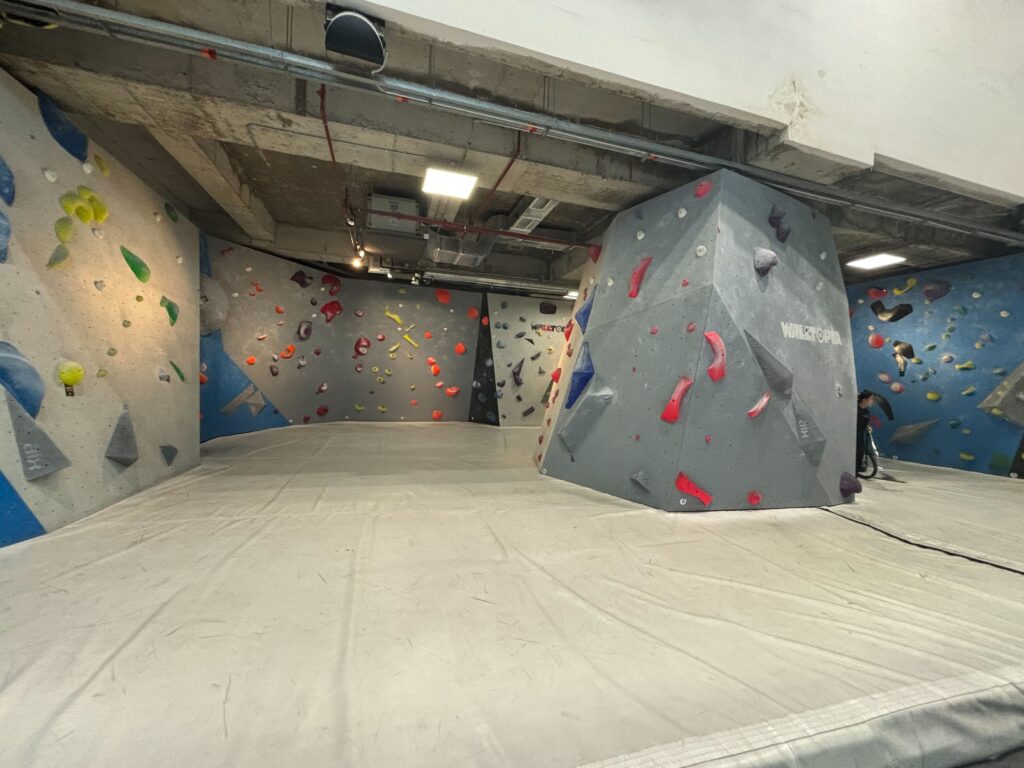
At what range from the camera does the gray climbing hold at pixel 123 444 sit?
2111mm

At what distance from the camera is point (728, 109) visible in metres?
2.00

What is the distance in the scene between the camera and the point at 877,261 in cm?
422

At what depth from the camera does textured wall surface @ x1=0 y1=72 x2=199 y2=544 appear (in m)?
1.64

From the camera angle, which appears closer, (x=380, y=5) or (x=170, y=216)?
(x=380, y=5)

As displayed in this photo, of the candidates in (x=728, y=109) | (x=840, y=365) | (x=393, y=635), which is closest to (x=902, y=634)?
(x=393, y=635)

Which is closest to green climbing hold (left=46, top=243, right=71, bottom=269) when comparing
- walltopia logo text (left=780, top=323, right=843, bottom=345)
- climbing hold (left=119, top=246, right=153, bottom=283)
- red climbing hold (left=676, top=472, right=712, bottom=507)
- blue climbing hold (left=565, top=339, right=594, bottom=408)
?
climbing hold (left=119, top=246, right=153, bottom=283)

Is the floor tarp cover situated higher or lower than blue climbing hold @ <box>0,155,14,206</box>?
lower

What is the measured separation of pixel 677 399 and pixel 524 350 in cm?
448

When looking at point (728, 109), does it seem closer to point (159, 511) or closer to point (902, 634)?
point (902, 634)

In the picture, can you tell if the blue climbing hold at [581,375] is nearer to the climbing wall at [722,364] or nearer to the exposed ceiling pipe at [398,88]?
the climbing wall at [722,364]

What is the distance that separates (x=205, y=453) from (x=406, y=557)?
305cm

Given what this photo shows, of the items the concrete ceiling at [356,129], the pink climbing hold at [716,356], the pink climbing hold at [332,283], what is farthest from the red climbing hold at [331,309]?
the pink climbing hold at [716,356]

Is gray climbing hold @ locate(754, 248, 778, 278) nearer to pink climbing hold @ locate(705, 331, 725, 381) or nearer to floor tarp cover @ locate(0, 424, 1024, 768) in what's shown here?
pink climbing hold @ locate(705, 331, 725, 381)

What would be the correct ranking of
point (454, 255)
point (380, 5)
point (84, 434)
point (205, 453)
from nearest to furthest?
point (380, 5) → point (84, 434) → point (205, 453) → point (454, 255)
